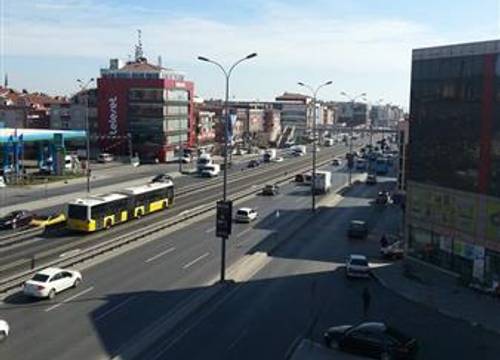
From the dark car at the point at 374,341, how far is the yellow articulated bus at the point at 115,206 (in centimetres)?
2607

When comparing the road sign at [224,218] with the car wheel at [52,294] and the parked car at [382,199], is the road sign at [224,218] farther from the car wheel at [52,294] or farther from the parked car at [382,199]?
the parked car at [382,199]

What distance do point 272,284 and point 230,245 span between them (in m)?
11.2

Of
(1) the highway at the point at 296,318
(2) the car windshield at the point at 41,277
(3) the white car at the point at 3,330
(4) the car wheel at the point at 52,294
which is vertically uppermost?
(2) the car windshield at the point at 41,277

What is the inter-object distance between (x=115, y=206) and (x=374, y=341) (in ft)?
99.8

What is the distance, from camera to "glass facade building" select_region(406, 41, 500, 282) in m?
36.3

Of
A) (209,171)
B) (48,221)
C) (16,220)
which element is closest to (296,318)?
(48,221)

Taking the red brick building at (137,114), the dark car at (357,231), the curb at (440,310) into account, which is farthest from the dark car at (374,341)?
the red brick building at (137,114)

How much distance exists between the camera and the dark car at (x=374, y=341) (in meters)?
25.2

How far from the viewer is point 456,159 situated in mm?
39000

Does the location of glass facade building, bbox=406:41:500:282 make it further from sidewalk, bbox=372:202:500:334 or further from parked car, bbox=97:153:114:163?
parked car, bbox=97:153:114:163

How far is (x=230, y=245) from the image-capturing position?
48156 millimetres

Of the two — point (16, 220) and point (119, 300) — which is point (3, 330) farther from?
point (16, 220)

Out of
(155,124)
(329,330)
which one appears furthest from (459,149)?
(155,124)

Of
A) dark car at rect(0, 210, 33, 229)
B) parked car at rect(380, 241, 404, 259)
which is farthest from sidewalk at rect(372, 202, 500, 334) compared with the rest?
dark car at rect(0, 210, 33, 229)
